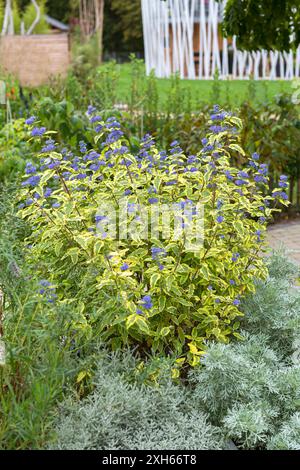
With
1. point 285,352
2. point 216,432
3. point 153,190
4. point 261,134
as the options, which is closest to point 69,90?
point 261,134

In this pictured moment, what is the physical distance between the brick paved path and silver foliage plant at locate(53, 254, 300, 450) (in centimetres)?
326

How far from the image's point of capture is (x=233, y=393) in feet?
9.38

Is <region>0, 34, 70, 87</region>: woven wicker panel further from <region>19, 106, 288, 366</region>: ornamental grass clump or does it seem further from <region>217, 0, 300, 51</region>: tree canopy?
<region>19, 106, 288, 366</region>: ornamental grass clump

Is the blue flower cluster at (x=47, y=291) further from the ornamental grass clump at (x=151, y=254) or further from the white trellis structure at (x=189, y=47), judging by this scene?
the white trellis structure at (x=189, y=47)

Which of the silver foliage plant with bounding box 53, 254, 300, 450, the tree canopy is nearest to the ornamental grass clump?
the silver foliage plant with bounding box 53, 254, 300, 450

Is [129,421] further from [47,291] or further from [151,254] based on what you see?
[151,254]

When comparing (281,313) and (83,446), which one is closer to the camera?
(83,446)

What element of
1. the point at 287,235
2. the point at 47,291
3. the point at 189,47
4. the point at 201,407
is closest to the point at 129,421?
the point at 201,407

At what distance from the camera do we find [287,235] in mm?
6871

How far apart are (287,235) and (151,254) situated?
376cm

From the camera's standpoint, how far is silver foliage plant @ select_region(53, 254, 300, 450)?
8.57ft

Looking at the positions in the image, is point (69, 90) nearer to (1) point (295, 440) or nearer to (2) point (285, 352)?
(2) point (285, 352)

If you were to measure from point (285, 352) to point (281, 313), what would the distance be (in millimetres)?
199

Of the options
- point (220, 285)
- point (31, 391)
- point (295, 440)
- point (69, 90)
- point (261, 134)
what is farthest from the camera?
point (69, 90)
